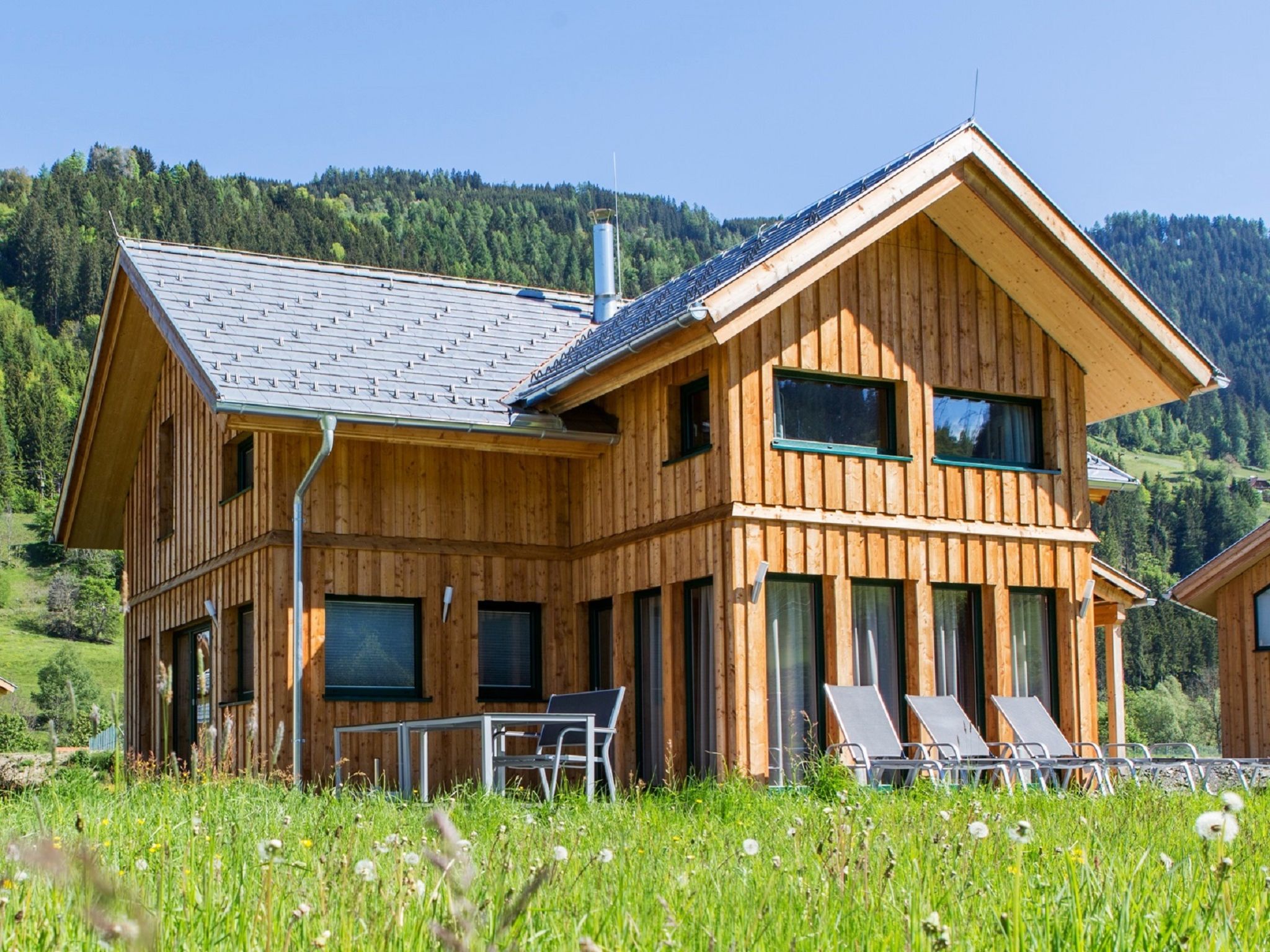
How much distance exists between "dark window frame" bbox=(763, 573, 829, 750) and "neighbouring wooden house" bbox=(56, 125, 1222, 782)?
4 cm

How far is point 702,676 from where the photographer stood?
12.6 meters

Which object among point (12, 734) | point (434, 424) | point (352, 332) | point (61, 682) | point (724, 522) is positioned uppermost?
point (352, 332)

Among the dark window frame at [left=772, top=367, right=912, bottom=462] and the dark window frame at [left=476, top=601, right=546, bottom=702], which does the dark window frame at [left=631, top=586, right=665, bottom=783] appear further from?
the dark window frame at [left=772, top=367, right=912, bottom=462]

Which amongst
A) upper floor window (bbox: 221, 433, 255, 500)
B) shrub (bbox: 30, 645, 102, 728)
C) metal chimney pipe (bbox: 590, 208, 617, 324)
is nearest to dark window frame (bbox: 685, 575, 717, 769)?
upper floor window (bbox: 221, 433, 255, 500)

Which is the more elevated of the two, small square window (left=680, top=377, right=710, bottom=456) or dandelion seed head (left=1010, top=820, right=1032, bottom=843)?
small square window (left=680, top=377, right=710, bottom=456)

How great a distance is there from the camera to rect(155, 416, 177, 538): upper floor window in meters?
17.5

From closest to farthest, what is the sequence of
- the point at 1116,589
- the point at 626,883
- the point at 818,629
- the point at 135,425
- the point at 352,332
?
the point at 626,883 < the point at 818,629 < the point at 352,332 < the point at 1116,589 < the point at 135,425

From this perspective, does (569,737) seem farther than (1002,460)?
No

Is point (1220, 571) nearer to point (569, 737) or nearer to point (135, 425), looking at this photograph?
point (569, 737)

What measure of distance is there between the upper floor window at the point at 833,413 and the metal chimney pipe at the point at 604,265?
194 inches

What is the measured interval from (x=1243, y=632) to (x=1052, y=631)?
8932 millimetres

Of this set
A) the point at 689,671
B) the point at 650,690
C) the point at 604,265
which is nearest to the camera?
the point at 689,671

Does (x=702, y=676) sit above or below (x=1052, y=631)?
below

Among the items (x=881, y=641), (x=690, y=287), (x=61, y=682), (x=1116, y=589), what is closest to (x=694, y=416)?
(x=690, y=287)
